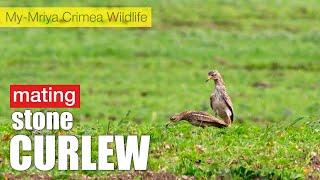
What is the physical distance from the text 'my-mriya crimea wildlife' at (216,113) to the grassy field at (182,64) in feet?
0.37

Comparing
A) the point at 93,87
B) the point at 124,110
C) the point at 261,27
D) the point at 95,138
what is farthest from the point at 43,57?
the point at 95,138

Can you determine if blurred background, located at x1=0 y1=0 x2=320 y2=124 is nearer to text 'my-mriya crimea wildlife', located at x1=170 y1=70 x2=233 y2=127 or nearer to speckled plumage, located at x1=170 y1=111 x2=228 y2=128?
text 'my-mriya crimea wildlife', located at x1=170 y1=70 x2=233 y2=127

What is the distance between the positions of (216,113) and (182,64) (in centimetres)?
2231

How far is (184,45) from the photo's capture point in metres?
37.6

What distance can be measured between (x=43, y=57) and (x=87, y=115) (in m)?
8.60

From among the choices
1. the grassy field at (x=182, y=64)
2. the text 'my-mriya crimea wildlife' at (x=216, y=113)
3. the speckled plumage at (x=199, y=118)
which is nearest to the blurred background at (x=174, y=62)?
the grassy field at (x=182, y=64)

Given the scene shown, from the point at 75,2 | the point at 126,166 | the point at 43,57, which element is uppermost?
the point at 75,2

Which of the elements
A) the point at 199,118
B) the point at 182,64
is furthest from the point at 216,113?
the point at 182,64

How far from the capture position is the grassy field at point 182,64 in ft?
86.8

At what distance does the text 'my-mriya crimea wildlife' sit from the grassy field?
0.37 feet

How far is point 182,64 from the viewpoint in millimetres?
34781

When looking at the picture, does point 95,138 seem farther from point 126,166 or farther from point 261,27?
point 261,27

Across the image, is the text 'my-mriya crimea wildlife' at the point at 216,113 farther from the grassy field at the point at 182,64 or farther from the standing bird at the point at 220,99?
the grassy field at the point at 182,64

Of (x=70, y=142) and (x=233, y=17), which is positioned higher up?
(x=233, y=17)
